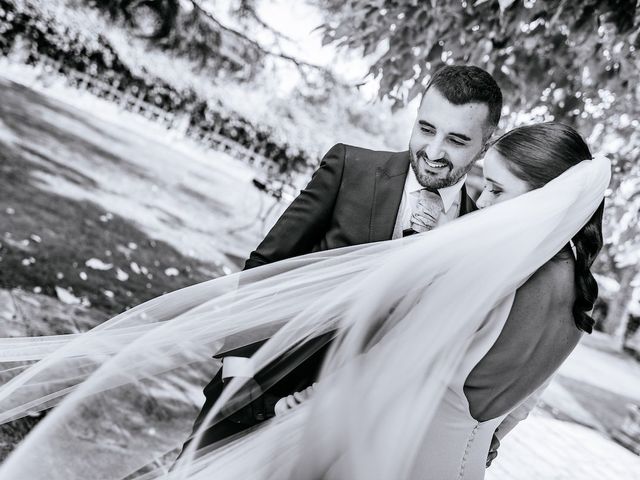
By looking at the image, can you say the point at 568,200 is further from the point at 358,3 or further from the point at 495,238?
the point at 358,3

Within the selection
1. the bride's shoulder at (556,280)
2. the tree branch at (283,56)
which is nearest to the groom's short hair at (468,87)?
the bride's shoulder at (556,280)

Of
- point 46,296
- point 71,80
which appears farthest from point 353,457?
point 71,80

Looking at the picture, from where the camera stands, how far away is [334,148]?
1997 millimetres

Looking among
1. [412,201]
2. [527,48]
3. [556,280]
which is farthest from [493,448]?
[527,48]

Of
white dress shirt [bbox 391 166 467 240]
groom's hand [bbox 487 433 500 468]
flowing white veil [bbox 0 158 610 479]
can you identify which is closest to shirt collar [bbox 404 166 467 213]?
white dress shirt [bbox 391 166 467 240]

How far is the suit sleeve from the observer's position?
6.22 feet

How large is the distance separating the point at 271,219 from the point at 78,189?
5167 millimetres

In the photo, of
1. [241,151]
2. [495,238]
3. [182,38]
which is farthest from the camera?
[241,151]

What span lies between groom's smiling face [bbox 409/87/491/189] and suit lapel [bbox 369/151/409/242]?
0.07 m

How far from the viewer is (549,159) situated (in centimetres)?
170

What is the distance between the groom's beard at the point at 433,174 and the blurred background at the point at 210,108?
5.93ft

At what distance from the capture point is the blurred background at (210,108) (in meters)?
4.15

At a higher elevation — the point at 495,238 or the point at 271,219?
the point at 495,238

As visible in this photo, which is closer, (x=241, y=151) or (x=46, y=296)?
(x=46, y=296)
